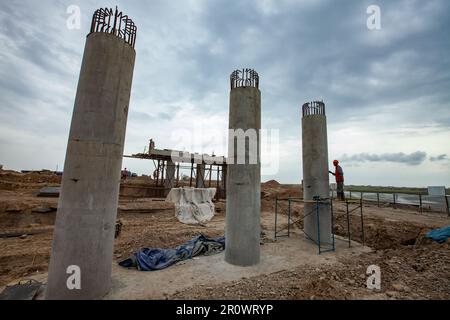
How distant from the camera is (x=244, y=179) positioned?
6.14 metres

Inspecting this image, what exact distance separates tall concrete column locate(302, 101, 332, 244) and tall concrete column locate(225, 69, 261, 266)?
3.36 m

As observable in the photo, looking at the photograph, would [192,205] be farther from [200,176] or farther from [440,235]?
[440,235]

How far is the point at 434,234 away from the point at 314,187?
164 inches

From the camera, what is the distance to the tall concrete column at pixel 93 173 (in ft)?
12.7

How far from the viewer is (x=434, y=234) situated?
730cm

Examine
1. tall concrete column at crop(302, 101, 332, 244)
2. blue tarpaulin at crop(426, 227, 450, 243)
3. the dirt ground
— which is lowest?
the dirt ground

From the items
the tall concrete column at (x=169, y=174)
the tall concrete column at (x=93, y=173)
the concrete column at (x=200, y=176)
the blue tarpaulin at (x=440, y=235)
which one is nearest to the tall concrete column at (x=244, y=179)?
the tall concrete column at (x=93, y=173)

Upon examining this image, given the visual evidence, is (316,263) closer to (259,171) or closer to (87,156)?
(259,171)

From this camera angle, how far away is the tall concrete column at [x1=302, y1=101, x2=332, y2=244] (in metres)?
8.42

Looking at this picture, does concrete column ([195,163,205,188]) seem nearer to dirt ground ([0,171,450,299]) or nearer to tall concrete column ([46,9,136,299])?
dirt ground ([0,171,450,299])

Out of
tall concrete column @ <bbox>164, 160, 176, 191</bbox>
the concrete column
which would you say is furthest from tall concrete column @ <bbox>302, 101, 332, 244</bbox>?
tall concrete column @ <bbox>164, 160, 176, 191</bbox>
